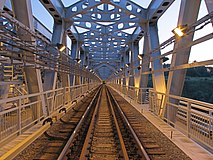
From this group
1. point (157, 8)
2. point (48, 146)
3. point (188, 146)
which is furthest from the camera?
point (157, 8)

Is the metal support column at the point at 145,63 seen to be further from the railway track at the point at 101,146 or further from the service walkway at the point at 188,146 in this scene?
the service walkway at the point at 188,146

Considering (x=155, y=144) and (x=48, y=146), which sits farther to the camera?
(x=155, y=144)

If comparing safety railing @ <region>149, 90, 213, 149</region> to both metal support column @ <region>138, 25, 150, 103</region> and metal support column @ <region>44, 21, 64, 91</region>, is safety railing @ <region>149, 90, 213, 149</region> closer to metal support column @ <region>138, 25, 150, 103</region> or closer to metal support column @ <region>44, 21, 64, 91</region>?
metal support column @ <region>138, 25, 150, 103</region>

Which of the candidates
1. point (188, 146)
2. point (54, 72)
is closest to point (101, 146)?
point (188, 146)

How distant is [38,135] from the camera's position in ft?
19.1

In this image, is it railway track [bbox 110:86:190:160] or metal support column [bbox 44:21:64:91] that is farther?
metal support column [bbox 44:21:64:91]

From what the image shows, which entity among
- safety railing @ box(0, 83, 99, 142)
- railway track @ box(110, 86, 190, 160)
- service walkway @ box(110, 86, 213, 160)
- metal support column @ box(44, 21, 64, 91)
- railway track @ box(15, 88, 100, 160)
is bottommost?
railway track @ box(15, 88, 100, 160)

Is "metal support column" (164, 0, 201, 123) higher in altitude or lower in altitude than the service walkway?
higher

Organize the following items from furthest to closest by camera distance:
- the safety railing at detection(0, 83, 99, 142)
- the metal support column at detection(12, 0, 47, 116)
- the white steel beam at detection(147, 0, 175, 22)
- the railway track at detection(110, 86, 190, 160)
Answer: the white steel beam at detection(147, 0, 175, 22), the metal support column at detection(12, 0, 47, 116), the safety railing at detection(0, 83, 99, 142), the railway track at detection(110, 86, 190, 160)

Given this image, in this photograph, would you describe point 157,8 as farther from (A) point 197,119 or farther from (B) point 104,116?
(A) point 197,119

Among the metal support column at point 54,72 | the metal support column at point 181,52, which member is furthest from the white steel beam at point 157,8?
the metal support column at point 54,72

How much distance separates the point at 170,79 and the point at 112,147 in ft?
15.1

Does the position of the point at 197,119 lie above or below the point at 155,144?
above

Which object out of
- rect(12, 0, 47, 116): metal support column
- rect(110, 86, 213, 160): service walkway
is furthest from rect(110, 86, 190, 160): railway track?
rect(12, 0, 47, 116): metal support column
